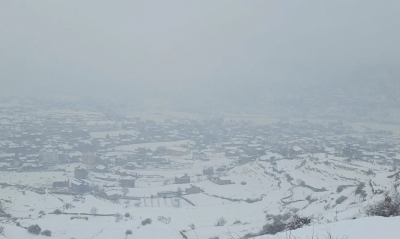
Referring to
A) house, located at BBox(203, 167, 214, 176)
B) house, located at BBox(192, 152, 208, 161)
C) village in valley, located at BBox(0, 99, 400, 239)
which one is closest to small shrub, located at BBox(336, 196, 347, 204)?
village in valley, located at BBox(0, 99, 400, 239)

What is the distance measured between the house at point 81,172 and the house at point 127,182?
78.4 inches

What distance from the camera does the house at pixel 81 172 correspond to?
17075 millimetres

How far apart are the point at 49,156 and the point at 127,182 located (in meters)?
Result: 6.34

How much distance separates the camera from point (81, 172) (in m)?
17.5

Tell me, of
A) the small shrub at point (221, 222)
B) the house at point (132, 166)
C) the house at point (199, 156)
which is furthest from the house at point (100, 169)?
the small shrub at point (221, 222)

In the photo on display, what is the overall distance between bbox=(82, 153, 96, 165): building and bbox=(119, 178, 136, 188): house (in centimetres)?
370

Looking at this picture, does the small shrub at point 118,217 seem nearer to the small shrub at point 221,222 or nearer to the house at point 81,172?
the small shrub at point 221,222

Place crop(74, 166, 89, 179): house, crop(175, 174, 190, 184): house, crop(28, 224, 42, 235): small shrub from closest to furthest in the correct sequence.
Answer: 1. crop(28, 224, 42, 235): small shrub
2. crop(175, 174, 190, 184): house
3. crop(74, 166, 89, 179): house

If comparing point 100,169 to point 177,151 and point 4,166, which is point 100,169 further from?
point 177,151

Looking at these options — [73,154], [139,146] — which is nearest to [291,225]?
[73,154]

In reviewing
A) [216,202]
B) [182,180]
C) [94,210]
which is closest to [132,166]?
[182,180]

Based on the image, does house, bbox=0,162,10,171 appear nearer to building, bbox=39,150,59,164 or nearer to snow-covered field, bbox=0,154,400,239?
snow-covered field, bbox=0,154,400,239

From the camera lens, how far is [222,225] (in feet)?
32.1

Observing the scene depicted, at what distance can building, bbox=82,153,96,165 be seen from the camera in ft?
64.0
